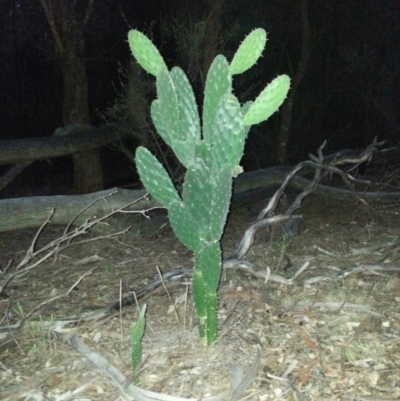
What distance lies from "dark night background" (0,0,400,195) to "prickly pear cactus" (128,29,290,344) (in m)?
6.61

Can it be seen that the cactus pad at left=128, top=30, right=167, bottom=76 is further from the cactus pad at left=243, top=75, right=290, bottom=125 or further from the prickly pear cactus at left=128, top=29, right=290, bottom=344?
the cactus pad at left=243, top=75, right=290, bottom=125

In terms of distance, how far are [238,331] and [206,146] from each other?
45.5 inches

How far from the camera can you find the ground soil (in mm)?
2611

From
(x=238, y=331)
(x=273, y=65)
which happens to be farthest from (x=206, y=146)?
(x=273, y=65)

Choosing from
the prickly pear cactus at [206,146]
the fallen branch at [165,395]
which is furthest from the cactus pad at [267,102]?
the fallen branch at [165,395]

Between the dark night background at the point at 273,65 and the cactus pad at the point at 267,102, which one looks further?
the dark night background at the point at 273,65

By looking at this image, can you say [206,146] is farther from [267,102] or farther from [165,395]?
[165,395]

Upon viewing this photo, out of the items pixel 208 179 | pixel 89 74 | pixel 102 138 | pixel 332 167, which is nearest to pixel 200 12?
pixel 102 138

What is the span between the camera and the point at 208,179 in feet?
8.36

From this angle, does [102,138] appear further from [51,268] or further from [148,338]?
[148,338]

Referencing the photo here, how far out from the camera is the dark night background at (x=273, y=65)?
10.0 metres

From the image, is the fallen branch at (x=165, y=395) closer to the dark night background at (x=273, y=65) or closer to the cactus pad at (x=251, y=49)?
the cactus pad at (x=251, y=49)

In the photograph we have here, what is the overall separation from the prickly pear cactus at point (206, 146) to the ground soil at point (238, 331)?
0.99 ft

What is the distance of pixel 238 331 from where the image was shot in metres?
3.06
